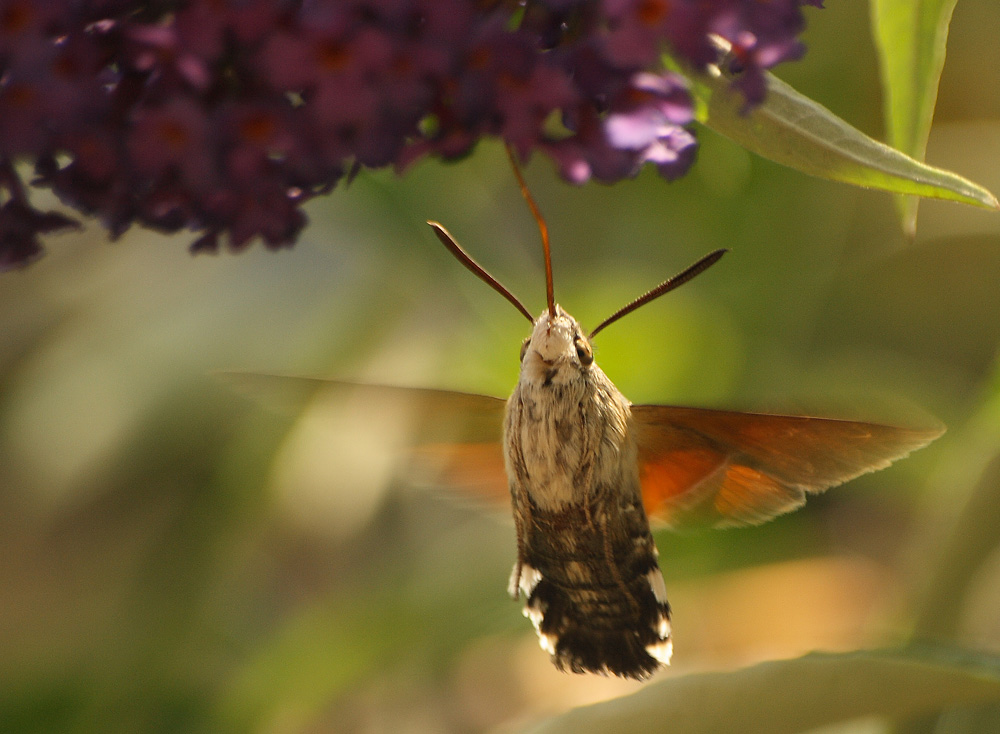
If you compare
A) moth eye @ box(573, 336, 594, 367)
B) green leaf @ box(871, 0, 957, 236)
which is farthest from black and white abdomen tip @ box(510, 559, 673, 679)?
green leaf @ box(871, 0, 957, 236)

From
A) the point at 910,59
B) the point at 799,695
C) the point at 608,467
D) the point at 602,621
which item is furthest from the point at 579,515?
the point at 910,59

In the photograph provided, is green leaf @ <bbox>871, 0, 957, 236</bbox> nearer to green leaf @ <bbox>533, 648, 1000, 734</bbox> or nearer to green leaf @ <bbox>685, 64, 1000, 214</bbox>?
green leaf @ <bbox>685, 64, 1000, 214</bbox>

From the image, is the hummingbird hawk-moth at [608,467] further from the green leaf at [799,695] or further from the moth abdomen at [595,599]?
the green leaf at [799,695]

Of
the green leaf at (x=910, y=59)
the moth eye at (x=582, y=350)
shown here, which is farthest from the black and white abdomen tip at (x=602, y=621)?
the green leaf at (x=910, y=59)

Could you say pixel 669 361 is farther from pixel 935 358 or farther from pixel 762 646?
pixel 935 358

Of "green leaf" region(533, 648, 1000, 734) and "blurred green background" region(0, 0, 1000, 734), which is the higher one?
"green leaf" region(533, 648, 1000, 734)

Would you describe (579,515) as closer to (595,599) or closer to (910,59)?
(595,599)

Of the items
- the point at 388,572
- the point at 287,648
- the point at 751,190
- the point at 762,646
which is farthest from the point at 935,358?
the point at 287,648
